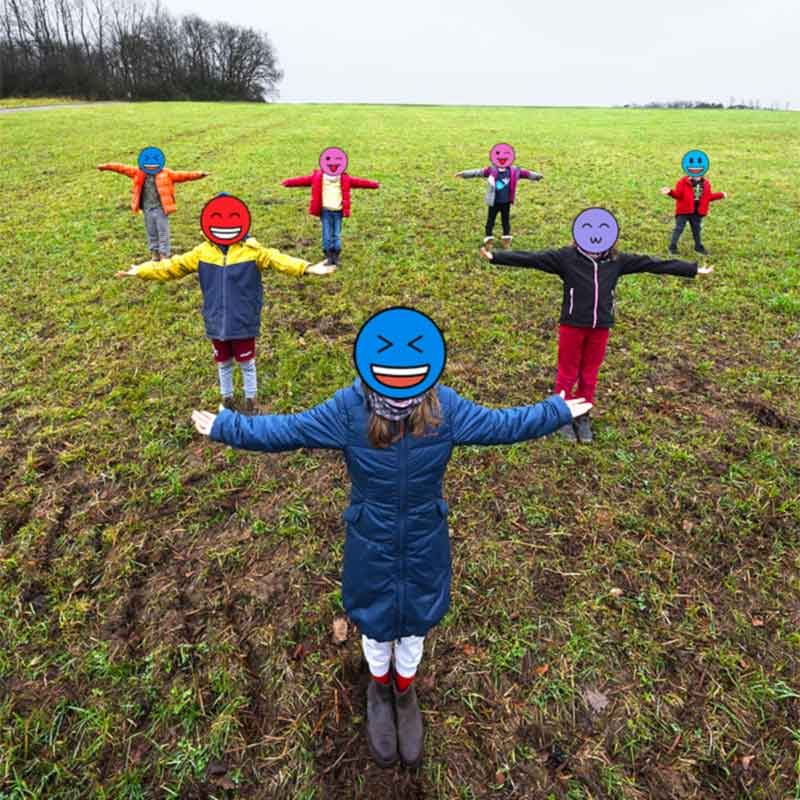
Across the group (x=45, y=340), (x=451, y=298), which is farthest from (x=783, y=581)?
(x=45, y=340)

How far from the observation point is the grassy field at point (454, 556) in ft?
9.82

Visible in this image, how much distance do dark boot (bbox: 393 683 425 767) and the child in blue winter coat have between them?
530 mm

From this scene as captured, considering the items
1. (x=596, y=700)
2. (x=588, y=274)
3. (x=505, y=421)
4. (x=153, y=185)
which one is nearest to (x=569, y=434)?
(x=588, y=274)

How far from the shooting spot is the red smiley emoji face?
471cm

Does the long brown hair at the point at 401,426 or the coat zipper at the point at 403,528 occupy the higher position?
the long brown hair at the point at 401,426

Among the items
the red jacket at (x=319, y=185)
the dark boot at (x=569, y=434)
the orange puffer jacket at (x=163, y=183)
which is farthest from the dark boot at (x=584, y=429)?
the orange puffer jacket at (x=163, y=183)

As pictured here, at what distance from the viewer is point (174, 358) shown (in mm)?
6785

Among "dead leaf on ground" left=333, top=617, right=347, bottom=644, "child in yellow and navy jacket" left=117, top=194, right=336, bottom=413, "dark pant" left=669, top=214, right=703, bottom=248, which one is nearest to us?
"dead leaf on ground" left=333, top=617, right=347, bottom=644

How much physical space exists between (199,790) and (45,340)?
A: 6557 millimetres

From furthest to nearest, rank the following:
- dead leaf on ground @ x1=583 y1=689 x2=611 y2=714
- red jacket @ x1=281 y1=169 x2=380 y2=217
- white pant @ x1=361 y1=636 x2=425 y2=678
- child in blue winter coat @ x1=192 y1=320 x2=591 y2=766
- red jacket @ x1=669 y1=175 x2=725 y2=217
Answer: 1. red jacket @ x1=669 y1=175 x2=725 y2=217
2. red jacket @ x1=281 y1=169 x2=380 y2=217
3. dead leaf on ground @ x1=583 y1=689 x2=611 y2=714
4. white pant @ x1=361 y1=636 x2=425 y2=678
5. child in blue winter coat @ x1=192 y1=320 x2=591 y2=766

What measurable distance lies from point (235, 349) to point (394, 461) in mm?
3452

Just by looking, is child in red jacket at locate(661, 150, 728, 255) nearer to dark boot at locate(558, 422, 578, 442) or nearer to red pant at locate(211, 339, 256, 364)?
dark boot at locate(558, 422, 578, 442)

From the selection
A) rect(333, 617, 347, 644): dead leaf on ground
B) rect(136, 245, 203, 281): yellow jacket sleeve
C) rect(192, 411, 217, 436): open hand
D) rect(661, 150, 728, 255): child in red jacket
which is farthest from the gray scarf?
rect(661, 150, 728, 255): child in red jacket

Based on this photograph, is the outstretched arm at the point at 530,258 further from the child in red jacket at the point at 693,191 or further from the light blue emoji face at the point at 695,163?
the light blue emoji face at the point at 695,163
